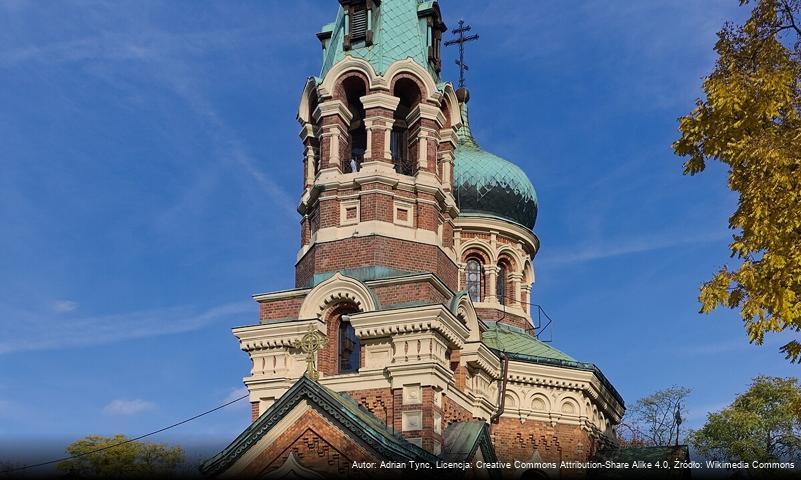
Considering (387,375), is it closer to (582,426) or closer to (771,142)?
(582,426)

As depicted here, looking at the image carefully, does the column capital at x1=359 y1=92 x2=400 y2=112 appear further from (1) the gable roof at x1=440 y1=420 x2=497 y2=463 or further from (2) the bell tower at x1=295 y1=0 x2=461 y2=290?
(1) the gable roof at x1=440 y1=420 x2=497 y2=463

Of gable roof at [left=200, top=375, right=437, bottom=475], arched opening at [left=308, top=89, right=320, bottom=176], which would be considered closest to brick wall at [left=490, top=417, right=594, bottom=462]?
gable roof at [left=200, top=375, right=437, bottom=475]

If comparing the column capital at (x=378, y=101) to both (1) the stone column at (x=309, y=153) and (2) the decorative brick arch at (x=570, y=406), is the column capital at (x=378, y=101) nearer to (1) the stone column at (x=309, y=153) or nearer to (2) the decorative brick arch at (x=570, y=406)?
(1) the stone column at (x=309, y=153)

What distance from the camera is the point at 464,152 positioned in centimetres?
2730

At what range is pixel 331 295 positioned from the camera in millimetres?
19109

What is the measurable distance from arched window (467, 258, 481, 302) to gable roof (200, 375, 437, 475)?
847cm

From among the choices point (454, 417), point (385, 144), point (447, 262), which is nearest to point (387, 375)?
point (454, 417)

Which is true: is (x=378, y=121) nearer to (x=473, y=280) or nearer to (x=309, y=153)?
(x=309, y=153)

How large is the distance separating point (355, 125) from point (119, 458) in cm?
2010

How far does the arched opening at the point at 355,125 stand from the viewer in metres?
21.3

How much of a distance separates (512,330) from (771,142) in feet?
47.4

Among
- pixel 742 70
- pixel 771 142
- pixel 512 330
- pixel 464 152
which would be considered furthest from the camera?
pixel 464 152

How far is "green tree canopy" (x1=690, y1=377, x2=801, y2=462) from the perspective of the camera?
3638 cm

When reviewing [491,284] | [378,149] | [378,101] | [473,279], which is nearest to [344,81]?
[378,101]
